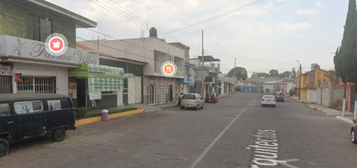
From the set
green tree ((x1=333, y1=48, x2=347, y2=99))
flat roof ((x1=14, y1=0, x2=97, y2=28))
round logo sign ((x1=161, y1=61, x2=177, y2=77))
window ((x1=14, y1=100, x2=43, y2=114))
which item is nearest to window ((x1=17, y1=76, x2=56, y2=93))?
flat roof ((x1=14, y1=0, x2=97, y2=28))

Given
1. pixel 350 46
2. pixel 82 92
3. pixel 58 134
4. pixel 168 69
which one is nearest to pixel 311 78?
pixel 168 69

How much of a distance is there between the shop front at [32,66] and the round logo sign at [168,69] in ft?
41.5

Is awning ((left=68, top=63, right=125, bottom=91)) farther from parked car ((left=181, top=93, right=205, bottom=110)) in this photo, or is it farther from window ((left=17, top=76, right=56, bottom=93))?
parked car ((left=181, top=93, right=205, bottom=110))

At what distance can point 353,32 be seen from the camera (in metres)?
15.3

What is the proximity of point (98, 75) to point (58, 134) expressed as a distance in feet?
21.5

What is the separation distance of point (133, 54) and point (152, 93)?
476 cm

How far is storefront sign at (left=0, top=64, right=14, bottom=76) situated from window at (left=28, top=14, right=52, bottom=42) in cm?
225

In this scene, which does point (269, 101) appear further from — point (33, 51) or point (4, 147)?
point (4, 147)

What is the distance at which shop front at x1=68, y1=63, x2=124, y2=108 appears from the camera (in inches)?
555

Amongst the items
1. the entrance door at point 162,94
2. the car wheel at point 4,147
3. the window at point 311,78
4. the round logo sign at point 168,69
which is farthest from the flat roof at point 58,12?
the window at point 311,78

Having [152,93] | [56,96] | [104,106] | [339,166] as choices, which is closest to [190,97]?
[152,93]

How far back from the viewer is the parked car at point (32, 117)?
6789 millimetres

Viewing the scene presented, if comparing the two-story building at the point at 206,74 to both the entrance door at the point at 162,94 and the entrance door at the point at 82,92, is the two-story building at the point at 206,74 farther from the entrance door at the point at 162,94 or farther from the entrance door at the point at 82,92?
the entrance door at the point at 82,92

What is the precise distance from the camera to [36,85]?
12664mm
